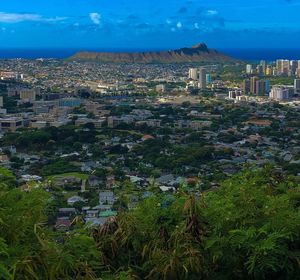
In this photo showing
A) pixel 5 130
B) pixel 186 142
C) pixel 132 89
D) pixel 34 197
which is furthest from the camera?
pixel 132 89

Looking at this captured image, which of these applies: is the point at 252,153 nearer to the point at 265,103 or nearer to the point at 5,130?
the point at 5,130

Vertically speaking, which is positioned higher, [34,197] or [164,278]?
[34,197]

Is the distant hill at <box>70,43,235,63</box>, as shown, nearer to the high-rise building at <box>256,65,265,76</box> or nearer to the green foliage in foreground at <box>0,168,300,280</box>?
the high-rise building at <box>256,65,265,76</box>

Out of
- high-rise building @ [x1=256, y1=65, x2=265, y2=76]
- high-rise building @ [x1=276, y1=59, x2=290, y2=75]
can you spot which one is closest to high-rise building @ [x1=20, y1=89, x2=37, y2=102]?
high-rise building @ [x1=256, y1=65, x2=265, y2=76]

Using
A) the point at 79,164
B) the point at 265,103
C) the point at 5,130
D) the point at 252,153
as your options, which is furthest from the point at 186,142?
the point at 265,103

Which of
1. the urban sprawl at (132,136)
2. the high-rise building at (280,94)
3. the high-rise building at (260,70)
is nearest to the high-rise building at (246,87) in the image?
the urban sprawl at (132,136)

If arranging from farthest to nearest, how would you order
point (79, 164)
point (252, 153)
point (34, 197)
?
point (252, 153) < point (79, 164) < point (34, 197)
